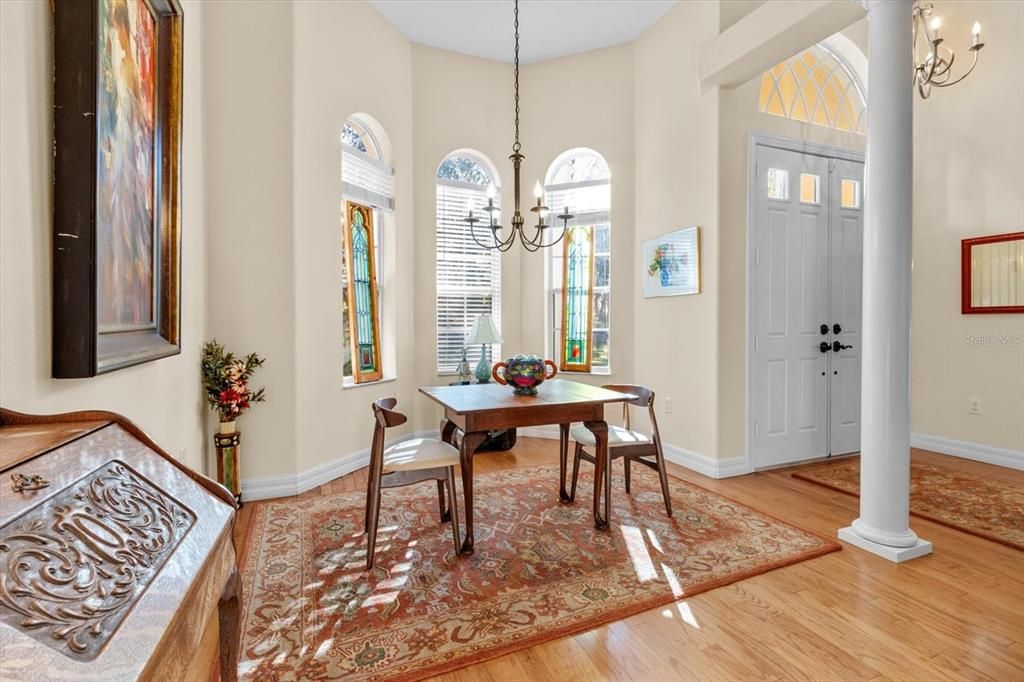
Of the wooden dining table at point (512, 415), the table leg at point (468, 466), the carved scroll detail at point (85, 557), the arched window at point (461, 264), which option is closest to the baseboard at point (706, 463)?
the wooden dining table at point (512, 415)

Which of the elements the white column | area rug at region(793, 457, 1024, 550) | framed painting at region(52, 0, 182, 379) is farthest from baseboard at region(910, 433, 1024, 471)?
framed painting at region(52, 0, 182, 379)

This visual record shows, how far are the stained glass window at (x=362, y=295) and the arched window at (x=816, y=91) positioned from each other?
3360 mm

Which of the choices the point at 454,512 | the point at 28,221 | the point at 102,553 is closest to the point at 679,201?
the point at 454,512

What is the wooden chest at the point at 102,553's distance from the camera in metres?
0.59

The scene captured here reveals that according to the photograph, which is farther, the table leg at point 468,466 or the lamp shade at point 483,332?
the lamp shade at point 483,332

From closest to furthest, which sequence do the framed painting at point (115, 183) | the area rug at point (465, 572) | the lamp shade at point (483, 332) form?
the framed painting at point (115, 183) < the area rug at point (465, 572) < the lamp shade at point (483, 332)

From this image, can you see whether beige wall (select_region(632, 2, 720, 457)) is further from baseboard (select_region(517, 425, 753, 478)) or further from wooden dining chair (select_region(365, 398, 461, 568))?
wooden dining chair (select_region(365, 398, 461, 568))

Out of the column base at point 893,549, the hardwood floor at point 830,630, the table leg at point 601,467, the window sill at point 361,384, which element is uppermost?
the window sill at point 361,384

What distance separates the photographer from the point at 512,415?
2.54 metres

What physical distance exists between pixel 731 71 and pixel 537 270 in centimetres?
237

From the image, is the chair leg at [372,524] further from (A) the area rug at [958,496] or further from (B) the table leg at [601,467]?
(A) the area rug at [958,496]

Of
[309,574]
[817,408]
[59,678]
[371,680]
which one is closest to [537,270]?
[817,408]

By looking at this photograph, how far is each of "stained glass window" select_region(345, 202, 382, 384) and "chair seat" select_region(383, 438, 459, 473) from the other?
1.81 metres

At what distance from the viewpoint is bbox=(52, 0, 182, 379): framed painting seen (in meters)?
1.32
